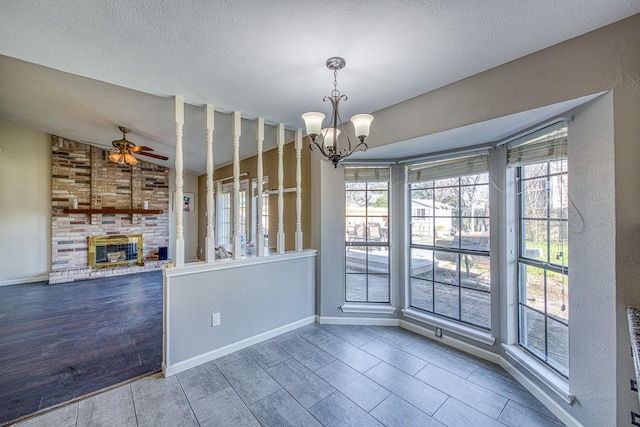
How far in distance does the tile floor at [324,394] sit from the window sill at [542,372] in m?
0.18

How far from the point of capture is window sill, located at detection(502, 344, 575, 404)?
183 centimetres

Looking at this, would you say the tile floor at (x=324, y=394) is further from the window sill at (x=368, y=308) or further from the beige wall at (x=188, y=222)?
the beige wall at (x=188, y=222)

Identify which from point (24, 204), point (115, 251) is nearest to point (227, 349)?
point (115, 251)

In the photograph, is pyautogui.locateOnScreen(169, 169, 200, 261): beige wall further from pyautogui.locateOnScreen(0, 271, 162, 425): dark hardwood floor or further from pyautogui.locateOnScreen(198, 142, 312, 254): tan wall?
pyautogui.locateOnScreen(198, 142, 312, 254): tan wall

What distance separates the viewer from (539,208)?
220cm

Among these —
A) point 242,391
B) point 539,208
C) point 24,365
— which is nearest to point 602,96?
point 539,208

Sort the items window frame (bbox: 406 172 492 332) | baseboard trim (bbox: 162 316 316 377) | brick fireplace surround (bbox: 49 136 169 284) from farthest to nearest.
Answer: brick fireplace surround (bbox: 49 136 169 284)
window frame (bbox: 406 172 492 332)
baseboard trim (bbox: 162 316 316 377)

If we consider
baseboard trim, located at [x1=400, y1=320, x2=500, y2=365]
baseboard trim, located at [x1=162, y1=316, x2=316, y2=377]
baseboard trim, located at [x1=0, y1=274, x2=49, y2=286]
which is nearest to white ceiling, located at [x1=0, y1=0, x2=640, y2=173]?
baseboard trim, located at [x1=400, y1=320, x2=500, y2=365]

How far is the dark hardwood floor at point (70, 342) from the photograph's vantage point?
2180mm

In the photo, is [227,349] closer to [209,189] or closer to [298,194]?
[209,189]

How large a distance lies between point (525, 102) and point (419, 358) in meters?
2.41

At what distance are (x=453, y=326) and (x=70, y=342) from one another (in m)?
4.29

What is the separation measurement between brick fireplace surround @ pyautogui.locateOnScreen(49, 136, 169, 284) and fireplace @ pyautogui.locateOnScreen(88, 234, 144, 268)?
115mm

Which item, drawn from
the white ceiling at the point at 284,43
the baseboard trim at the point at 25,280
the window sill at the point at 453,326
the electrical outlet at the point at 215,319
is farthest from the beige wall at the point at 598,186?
the baseboard trim at the point at 25,280
